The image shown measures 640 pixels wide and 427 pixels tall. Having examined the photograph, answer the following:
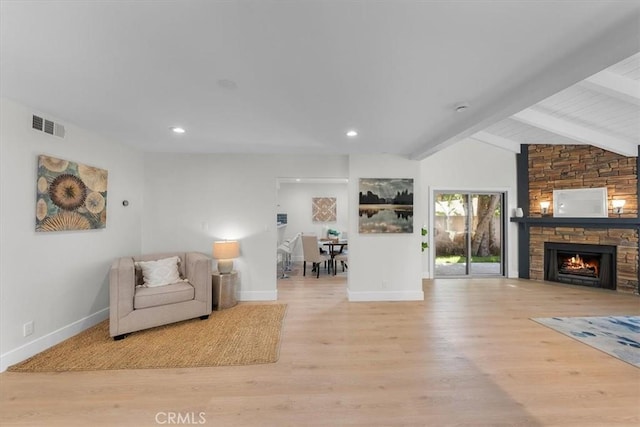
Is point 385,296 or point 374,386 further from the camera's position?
point 385,296

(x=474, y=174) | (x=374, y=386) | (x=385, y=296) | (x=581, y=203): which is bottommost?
(x=374, y=386)

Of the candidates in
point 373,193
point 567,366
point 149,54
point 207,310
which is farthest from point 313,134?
point 567,366

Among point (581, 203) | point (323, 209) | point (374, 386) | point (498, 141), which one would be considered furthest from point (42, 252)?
point (581, 203)

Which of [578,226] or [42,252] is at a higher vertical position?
[578,226]

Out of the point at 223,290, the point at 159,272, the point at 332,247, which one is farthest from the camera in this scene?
the point at 332,247

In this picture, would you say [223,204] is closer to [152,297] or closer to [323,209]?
[152,297]

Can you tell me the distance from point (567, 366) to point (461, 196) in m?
4.06

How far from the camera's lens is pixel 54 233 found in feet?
9.11

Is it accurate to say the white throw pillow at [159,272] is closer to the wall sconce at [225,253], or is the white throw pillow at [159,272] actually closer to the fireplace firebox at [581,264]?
the wall sconce at [225,253]

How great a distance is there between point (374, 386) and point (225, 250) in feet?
8.97

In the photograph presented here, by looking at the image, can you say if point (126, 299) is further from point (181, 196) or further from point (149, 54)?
point (149, 54)

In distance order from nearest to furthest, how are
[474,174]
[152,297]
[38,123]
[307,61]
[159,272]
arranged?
1. [307,61]
2. [38,123]
3. [152,297]
4. [159,272]
5. [474,174]

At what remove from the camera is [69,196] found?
115 inches

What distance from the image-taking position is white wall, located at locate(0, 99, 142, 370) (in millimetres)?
2367
